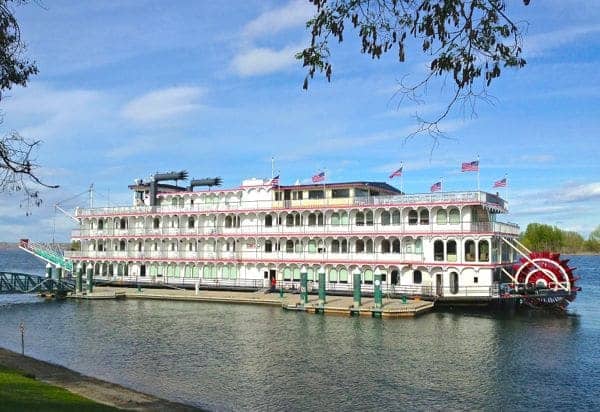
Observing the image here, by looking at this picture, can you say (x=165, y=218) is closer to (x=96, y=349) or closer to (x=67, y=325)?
(x=67, y=325)

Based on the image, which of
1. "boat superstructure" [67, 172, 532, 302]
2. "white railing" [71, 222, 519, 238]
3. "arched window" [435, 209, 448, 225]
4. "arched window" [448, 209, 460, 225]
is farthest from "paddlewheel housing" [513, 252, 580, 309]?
"arched window" [435, 209, 448, 225]

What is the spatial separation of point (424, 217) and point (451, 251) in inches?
143

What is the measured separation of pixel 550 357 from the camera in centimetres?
2805

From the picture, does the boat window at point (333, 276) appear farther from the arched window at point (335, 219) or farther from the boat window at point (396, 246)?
the boat window at point (396, 246)

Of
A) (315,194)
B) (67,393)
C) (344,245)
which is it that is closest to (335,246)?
(344,245)

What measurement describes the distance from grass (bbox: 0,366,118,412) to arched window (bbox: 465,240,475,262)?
110ft

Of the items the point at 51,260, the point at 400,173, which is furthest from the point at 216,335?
the point at 51,260

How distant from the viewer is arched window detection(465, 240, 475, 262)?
1775 inches

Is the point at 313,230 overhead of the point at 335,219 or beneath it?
beneath

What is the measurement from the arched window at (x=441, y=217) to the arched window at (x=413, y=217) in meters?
1.85

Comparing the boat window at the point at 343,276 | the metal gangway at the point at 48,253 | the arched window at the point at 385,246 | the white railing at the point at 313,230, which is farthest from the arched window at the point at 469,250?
the metal gangway at the point at 48,253

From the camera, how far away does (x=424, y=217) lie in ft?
156

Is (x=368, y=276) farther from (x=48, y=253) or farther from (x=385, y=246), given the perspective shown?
(x=48, y=253)

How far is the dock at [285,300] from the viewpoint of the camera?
4103 centimetres
